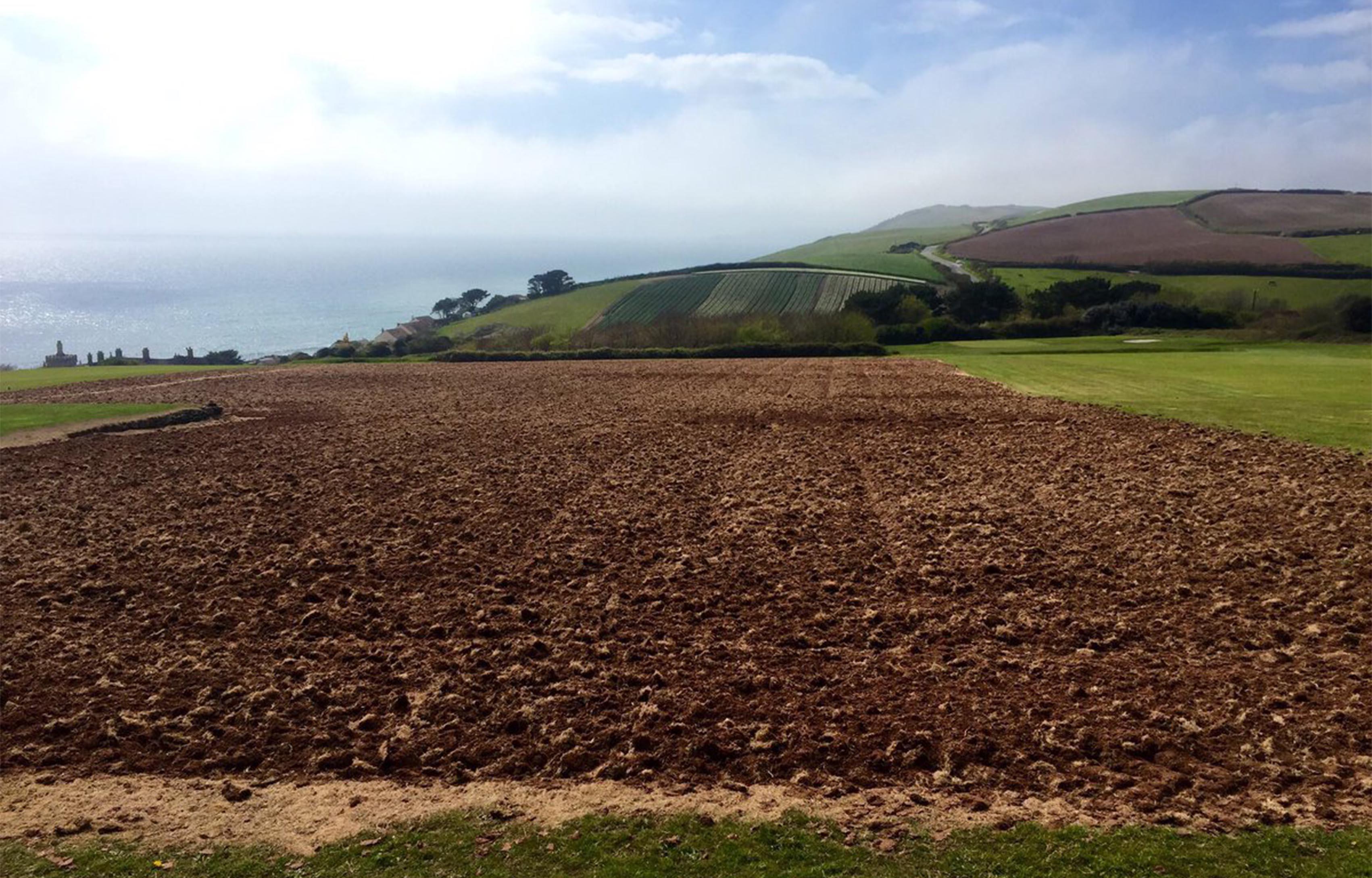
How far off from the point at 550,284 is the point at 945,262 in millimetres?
52415

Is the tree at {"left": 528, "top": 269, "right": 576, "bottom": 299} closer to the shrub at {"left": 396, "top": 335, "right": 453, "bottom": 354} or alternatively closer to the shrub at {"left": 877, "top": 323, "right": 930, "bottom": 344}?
the shrub at {"left": 396, "top": 335, "right": 453, "bottom": 354}

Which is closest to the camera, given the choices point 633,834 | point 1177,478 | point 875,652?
point 633,834

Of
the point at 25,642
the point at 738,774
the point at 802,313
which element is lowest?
the point at 738,774

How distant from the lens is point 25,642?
1123 centimetres

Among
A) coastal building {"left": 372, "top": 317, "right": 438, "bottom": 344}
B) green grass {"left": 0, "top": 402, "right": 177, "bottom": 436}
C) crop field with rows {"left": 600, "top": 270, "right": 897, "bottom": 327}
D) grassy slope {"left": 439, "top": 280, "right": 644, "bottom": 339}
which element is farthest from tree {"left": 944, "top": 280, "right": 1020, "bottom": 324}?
green grass {"left": 0, "top": 402, "right": 177, "bottom": 436}

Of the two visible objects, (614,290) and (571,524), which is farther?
(614,290)

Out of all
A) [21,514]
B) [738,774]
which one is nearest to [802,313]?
[21,514]

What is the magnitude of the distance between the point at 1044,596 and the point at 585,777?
7415mm

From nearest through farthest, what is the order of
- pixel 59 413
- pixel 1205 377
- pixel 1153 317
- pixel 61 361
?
pixel 59 413, pixel 1205 377, pixel 1153 317, pixel 61 361

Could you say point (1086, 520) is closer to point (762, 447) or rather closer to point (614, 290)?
point (762, 447)

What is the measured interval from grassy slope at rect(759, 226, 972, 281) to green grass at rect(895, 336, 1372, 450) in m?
39.6

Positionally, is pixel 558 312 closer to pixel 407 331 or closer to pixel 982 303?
pixel 407 331

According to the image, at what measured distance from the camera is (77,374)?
55344 millimetres

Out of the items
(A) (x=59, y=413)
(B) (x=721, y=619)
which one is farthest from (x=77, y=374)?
(B) (x=721, y=619)
